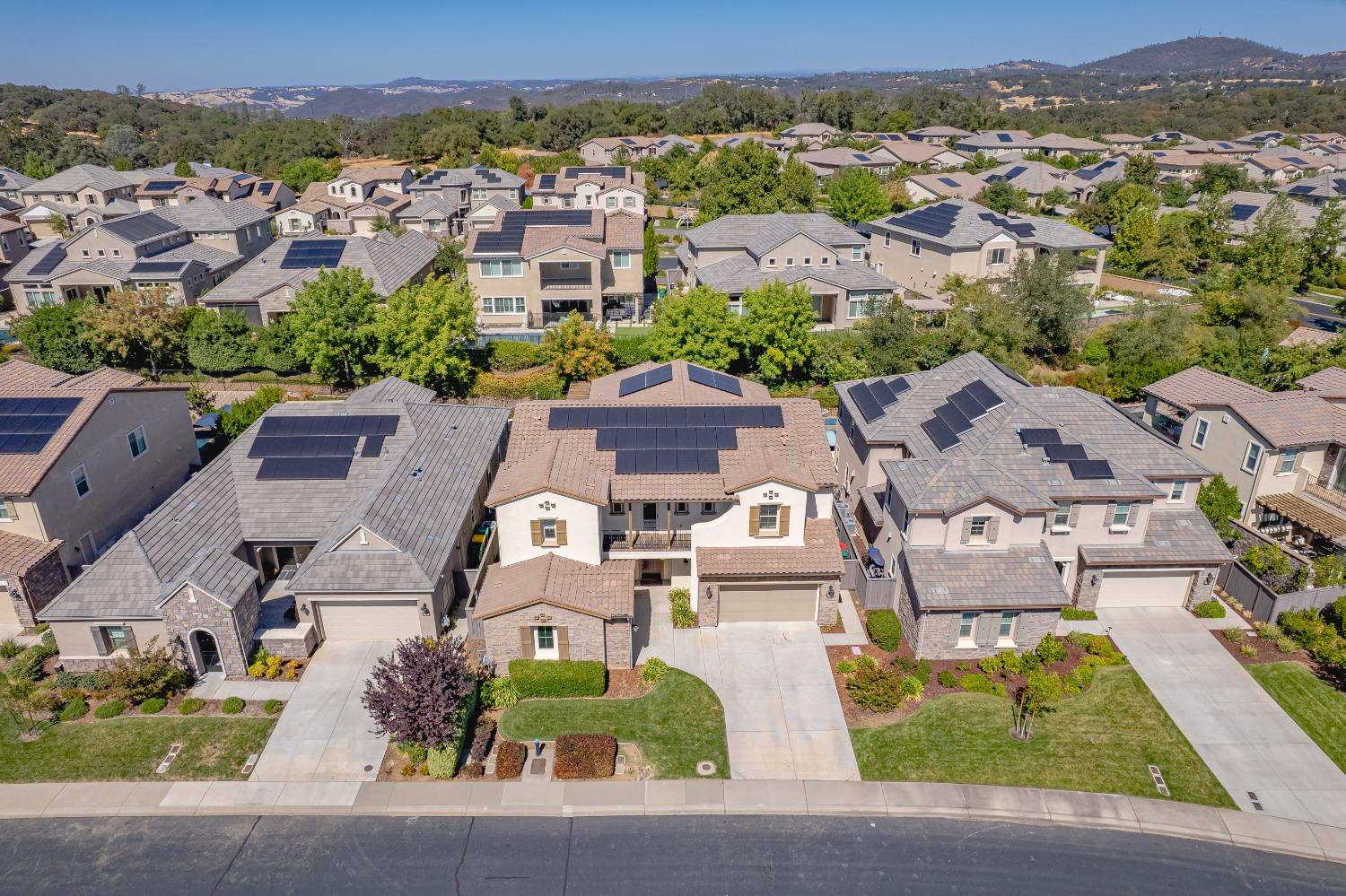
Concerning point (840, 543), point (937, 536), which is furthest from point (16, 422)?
point (937, 536)

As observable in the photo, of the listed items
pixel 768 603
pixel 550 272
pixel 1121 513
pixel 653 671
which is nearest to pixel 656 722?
pixel 653 671

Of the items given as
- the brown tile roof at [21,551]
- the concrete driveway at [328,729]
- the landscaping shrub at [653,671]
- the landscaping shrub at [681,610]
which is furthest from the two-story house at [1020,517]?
the brown tile roof at [21,551]

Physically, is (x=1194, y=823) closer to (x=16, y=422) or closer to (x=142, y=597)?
(x=142, y=597)

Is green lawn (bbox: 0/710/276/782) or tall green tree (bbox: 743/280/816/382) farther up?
tall green tree (bbox: 743/280/816/382)

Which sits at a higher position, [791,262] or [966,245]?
[966,245]

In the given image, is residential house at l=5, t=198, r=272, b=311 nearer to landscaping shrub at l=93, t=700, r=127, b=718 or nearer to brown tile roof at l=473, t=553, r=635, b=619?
landscaping shrub at l=93, t=700, r=127, b=718

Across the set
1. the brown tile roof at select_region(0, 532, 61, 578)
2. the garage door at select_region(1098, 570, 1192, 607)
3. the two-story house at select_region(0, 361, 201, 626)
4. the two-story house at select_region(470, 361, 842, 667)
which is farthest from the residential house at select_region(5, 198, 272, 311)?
the garage door at select_region(1098, 570, 1192, 607)

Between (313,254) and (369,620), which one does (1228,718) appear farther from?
(313,254)
